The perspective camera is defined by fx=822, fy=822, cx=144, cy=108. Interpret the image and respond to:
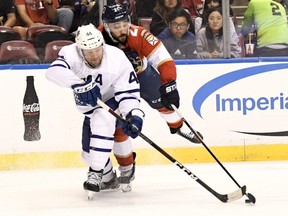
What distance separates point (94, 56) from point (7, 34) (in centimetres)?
189

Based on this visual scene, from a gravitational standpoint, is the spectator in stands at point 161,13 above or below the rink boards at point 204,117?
above

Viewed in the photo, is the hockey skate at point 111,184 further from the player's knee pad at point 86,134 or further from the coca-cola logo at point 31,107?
the coca-cola logo at point 31,107

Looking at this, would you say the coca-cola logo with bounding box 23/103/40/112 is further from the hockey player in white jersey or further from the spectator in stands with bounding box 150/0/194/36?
the hockey player in white jersey

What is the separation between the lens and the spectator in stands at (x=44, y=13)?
20.5 feet

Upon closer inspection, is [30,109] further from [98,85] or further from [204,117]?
[98,85]

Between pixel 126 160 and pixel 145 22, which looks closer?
pixel 126 160

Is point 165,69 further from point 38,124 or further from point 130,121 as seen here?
point 38,124

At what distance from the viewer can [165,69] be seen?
4797 mm

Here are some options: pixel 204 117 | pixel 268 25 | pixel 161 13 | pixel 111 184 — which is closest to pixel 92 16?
pixel 161 13

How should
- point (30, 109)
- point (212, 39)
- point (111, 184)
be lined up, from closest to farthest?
point (111, 184), point (30, 109), point (212, 39)

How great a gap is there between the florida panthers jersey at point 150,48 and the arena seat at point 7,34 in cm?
147

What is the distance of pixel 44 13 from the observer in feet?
20.7

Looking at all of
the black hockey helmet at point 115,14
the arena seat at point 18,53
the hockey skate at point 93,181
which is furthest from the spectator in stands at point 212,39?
the hockey skate at point 93,181

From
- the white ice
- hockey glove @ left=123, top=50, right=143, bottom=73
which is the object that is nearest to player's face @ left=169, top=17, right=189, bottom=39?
the white ice
